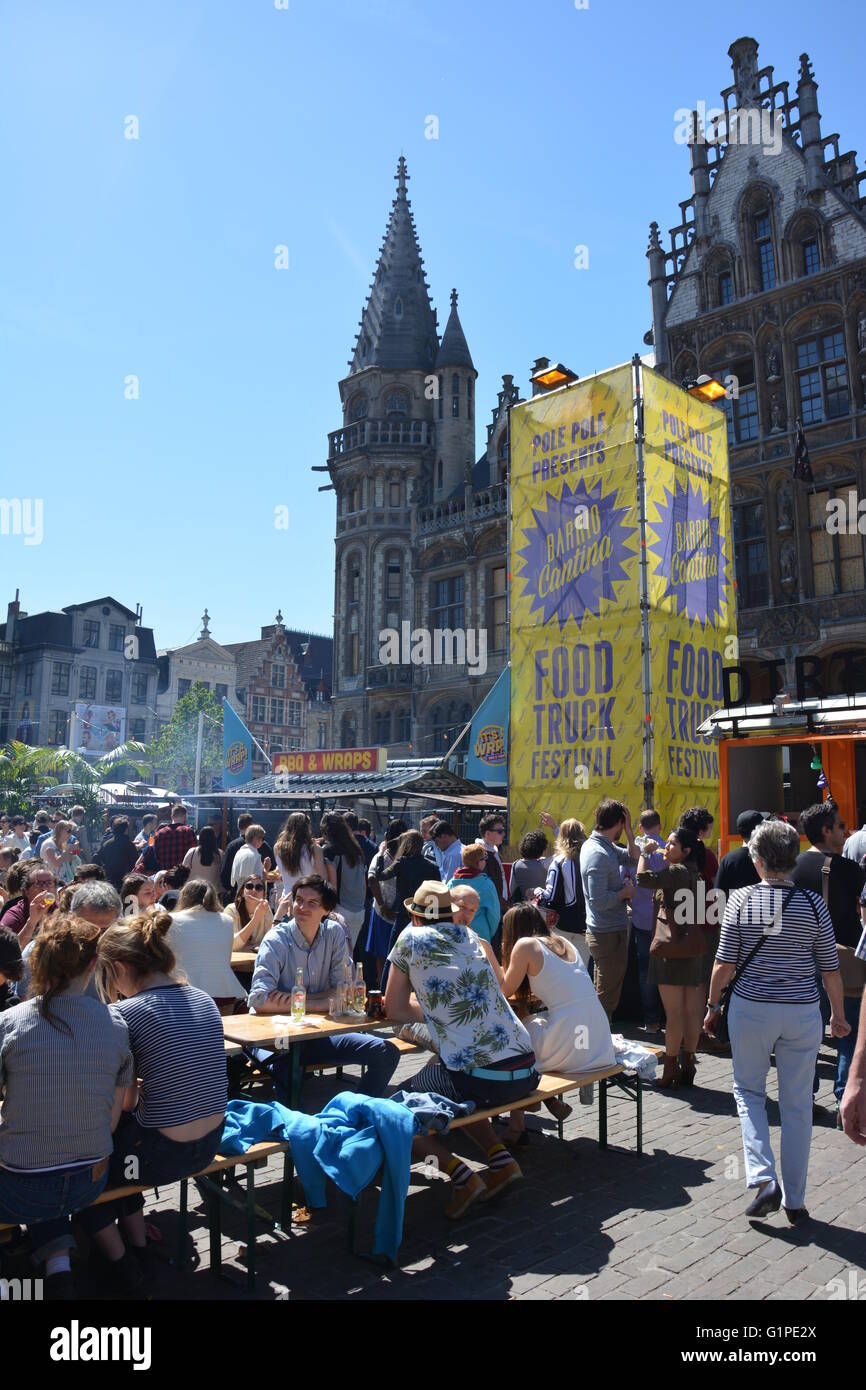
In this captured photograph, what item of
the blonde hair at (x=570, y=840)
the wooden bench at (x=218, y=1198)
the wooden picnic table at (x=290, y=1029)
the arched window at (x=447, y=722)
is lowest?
the wooden bench at (x=218, y=1198)

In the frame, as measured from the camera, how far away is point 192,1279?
4098 millimetres

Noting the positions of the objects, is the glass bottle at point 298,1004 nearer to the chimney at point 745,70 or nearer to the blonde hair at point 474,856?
the blonde hair at point 474,856

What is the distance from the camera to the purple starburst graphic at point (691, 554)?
43.1ft

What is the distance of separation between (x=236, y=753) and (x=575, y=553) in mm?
15683

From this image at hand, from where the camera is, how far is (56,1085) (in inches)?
141

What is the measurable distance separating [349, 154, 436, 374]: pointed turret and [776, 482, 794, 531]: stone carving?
1998 cm

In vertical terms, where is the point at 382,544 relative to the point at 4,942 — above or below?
above

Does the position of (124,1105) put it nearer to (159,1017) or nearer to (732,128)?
(159,1017)

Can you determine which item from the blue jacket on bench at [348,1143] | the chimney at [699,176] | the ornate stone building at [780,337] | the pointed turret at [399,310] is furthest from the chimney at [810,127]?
the blue jacket on bench at [348,1143]

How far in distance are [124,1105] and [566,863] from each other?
492cm

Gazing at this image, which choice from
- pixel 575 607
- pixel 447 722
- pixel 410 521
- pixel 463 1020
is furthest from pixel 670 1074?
pixel 410 521

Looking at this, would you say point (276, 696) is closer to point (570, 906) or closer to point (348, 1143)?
point (570, 906)

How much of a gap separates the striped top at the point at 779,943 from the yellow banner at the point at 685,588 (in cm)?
758

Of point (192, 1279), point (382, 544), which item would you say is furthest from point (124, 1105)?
point (382, 544)
